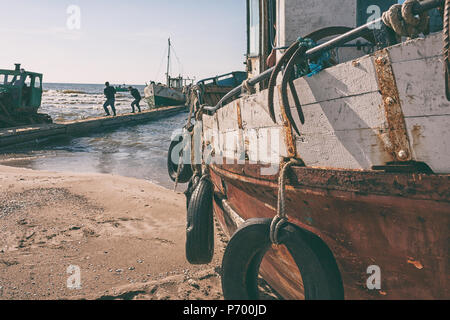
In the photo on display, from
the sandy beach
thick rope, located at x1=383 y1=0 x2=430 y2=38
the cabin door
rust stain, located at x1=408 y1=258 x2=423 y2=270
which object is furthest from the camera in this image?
the cabin door

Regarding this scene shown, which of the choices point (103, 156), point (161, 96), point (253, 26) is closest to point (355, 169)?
point (253, 26)

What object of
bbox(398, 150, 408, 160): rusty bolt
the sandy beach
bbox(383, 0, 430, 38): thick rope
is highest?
bbox(383, 0, 430, 38): thick rope

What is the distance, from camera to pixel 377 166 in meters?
1.83

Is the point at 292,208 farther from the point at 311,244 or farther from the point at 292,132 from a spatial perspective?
the point at 292,132

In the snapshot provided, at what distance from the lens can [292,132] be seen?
2.35 metres

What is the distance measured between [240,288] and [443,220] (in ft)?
5.10

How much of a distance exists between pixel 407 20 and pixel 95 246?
4.20 metres

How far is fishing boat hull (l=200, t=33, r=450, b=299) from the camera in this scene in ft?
5.26

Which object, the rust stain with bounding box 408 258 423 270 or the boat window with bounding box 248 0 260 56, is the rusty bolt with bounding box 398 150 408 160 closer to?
the rust stain with bounding box 408 258 423 270

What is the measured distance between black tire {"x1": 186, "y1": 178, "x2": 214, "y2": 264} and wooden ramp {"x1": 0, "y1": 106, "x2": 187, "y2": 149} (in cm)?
1243

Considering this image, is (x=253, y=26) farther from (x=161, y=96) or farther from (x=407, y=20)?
(x=161, y=96)

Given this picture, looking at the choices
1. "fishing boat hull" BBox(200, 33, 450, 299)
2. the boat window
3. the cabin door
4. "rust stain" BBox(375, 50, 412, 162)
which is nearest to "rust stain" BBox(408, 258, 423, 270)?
"fishing boat hull" BBox(200, 33, 450, 299)

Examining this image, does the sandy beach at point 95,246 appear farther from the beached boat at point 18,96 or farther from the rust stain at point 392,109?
the beached boat at point 18,96
